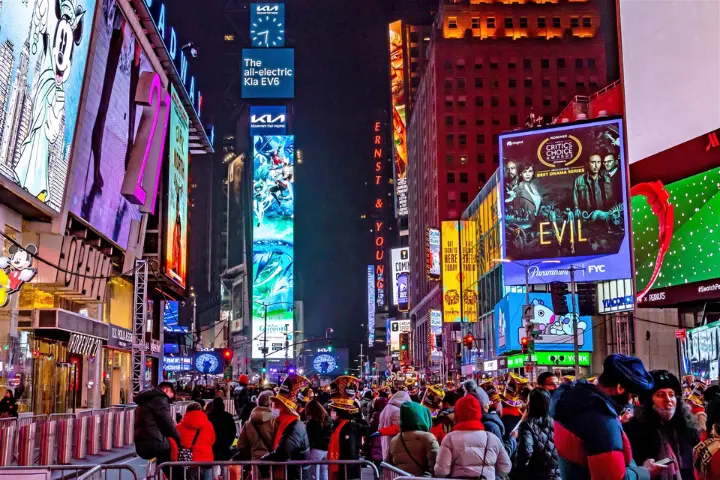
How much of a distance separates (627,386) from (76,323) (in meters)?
33.4

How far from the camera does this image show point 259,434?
11.7 metres

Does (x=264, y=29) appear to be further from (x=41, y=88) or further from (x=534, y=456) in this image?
(x=534, y=456)

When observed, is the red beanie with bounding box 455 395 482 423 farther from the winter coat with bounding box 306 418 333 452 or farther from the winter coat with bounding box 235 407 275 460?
the winter coat with bounding box 306 418 333 452

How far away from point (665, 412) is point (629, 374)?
1.63m

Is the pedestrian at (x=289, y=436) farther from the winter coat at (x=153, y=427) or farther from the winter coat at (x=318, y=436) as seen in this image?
the winter coat at (x=153, y=427)

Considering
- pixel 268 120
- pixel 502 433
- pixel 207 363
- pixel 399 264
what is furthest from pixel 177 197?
pixel 399 264

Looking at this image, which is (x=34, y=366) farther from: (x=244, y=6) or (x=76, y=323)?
(x=244, y=6)

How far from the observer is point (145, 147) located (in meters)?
45.0

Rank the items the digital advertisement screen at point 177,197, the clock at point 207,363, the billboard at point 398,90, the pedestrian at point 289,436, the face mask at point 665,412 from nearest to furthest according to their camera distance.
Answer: the face mask at point 665,412
the pedestrian at point 289,436
the digital advertisement screen at point 177,197
the clock at point 207,363
the billboard at point 398,90

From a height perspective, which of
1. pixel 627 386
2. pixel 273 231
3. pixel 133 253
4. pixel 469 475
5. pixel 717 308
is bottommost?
pixel 469 475

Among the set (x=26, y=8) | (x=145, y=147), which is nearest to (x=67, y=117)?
(x=26, y=8)

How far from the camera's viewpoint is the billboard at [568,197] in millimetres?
57219

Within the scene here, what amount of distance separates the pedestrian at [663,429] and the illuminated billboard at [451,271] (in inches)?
3520

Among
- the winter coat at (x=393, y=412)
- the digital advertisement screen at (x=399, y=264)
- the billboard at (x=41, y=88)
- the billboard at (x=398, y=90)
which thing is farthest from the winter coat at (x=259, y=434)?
the digital advertisement screen at (x=399, y=264)
